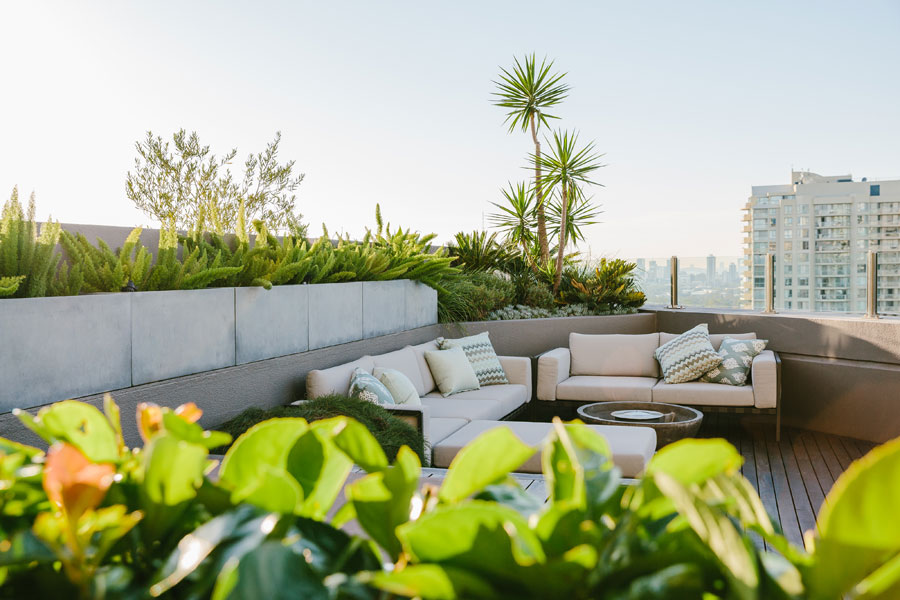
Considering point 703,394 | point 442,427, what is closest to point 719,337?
point 703,394

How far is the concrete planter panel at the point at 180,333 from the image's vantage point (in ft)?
9.35

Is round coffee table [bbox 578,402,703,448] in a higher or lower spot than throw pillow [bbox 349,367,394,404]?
lower

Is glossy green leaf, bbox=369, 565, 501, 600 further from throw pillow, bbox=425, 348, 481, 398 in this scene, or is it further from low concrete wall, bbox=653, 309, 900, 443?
low concrete wall, bbox=653, 309, 900, 443

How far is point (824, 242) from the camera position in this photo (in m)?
6.59

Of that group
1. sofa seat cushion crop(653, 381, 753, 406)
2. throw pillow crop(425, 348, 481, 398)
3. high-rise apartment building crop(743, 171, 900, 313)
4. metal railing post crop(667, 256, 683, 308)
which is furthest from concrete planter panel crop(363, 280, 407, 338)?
high-rise apartment building crop(743, 171, 900, 313)

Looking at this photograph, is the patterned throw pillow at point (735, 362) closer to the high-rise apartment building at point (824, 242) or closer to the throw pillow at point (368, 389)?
the high-rise apartment building at point (824, 242)

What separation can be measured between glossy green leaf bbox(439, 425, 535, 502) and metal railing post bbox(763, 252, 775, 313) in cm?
670

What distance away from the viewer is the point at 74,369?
8.36 ft

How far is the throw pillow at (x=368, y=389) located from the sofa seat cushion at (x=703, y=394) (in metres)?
2.58

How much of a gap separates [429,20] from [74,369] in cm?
801

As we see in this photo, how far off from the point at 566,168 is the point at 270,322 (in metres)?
5.41

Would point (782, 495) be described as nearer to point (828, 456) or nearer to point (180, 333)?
point (828, 456)

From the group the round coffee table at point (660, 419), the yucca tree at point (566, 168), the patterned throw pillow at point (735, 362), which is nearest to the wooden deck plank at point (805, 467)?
the patterned throw pillow at point (735, 362)

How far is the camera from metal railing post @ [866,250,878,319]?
5.65 meters
